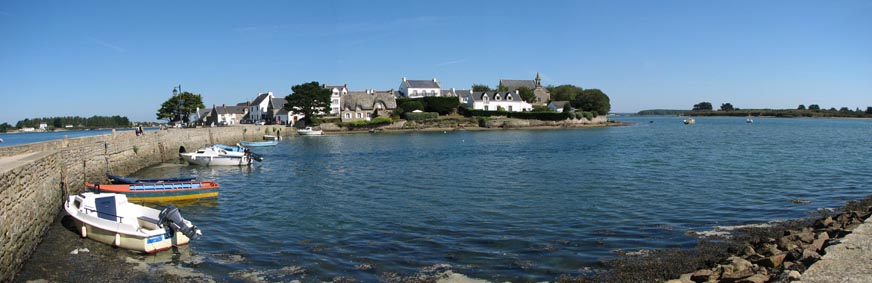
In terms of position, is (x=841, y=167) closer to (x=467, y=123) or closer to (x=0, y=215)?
(x=0, y=215)

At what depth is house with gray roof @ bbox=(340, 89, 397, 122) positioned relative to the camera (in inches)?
4080

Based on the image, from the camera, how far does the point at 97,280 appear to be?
12.4 meters

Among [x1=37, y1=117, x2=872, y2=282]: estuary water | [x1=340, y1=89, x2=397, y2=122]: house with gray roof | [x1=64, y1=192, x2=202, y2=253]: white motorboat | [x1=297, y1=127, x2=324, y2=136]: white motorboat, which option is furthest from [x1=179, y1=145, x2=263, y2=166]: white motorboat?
[x1=340, y1=89, x2=397, y2=122]: house with gray roof

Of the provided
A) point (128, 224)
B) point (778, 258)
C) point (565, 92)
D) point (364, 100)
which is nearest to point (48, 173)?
point (128, 224)

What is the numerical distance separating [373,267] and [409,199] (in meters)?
10.1

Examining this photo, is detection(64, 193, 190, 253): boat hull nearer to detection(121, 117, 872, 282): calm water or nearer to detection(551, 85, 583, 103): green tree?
detection(121, 117, 872, 282): calm water

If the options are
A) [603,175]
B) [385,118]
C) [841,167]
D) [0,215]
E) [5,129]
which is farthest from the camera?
[5,129]

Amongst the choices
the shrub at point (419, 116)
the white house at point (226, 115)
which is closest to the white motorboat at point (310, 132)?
the shrub at point (419, 116)

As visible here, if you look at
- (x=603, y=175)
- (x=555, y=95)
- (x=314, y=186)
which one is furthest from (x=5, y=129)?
(x=603, y=175)

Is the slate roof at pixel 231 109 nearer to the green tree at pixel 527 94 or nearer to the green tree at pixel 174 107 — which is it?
the green tree at pixel 174 107

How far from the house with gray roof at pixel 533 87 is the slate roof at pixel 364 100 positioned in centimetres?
3472

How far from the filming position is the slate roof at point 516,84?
134 metres

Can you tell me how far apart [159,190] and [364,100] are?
8561 centimetres

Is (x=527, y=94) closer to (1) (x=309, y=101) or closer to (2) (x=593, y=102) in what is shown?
(2) (x=593, y=102)
